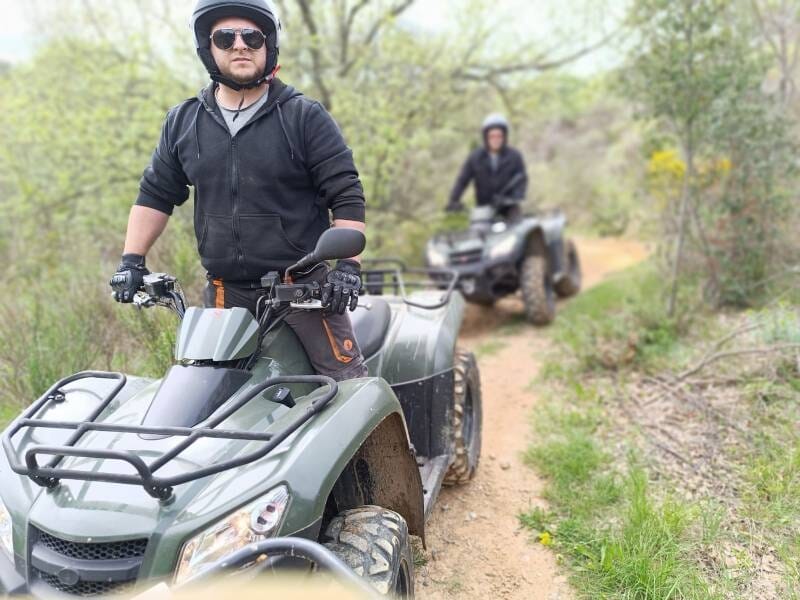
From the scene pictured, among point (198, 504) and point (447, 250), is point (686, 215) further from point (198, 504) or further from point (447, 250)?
point (198, 504)

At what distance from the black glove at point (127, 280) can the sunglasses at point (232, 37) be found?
889 millimetres

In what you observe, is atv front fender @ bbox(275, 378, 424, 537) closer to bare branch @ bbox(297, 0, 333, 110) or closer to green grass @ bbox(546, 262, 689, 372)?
green grass @ bbox(546, 262, 689, 372)

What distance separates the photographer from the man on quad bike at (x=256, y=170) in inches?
96.1

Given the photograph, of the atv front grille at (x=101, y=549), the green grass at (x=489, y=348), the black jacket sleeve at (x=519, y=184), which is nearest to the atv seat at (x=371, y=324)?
the atv front grille at (x=101, y=549)

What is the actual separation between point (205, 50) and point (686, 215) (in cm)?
524

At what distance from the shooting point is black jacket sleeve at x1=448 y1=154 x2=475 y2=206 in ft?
24.0

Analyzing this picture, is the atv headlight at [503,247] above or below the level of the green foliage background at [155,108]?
below

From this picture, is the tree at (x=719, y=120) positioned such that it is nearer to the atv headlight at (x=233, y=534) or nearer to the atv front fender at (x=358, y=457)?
the atv front fender at (x=358, y=457)

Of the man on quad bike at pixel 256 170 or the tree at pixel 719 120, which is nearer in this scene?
the man on quad bike at pixel 256 170

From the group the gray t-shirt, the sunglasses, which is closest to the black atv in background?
the gray t-shirt

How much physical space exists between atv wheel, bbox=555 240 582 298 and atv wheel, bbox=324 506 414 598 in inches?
261

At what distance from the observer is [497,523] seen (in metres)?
3.32

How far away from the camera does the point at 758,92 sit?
19.1 ft

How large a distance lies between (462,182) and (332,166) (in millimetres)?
5029
